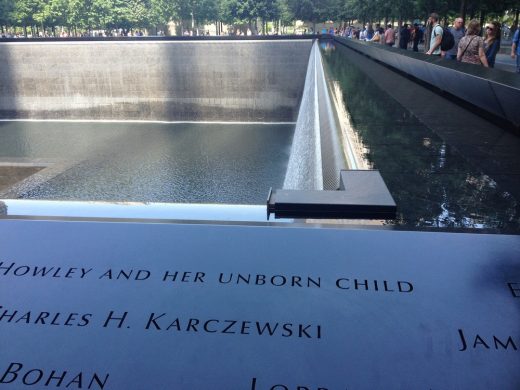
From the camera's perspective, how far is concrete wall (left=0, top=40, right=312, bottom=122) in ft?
70.1

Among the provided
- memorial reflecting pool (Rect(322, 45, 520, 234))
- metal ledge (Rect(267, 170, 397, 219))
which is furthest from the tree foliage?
metal ledge (Rect(267, 170, 397, 219))

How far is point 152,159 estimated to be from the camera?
1556 centimetres

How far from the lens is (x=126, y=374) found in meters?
1.13

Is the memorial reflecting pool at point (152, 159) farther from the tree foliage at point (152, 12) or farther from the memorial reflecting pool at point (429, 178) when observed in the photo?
the tree foliage at point (152, 12)

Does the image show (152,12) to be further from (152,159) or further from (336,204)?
(336,204)

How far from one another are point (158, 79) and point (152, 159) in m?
7.30

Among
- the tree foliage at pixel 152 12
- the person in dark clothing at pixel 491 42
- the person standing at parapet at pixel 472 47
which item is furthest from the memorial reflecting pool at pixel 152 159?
the tree foliage at pixel 152 12

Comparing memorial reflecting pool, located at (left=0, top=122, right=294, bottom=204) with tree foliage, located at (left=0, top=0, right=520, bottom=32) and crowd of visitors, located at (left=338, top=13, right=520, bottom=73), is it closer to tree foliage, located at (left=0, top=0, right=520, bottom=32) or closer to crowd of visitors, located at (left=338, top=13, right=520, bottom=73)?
crowd of visitors, located at (left=338, top=13, right=520, bottom=73)

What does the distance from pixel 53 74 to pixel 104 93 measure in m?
2.25

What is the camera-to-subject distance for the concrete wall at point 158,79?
2136 centimetres

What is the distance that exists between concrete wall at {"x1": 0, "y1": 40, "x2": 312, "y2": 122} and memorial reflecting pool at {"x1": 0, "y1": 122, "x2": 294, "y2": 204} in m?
0.90

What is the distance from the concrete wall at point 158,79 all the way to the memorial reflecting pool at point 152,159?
35.3 inches

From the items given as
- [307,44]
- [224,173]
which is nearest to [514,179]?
[224,173]

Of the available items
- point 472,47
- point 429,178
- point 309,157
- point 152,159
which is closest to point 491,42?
point 472,47
